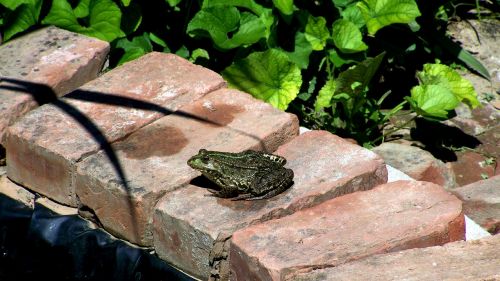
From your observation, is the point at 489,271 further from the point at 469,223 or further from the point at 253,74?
the point at 253,74

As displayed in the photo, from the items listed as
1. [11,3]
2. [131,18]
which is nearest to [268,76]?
[131,18]

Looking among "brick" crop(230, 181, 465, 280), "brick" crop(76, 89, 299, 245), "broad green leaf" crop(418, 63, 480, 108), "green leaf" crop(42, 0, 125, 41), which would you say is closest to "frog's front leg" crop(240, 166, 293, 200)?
"brick" crop(230, 181, 465, 280)

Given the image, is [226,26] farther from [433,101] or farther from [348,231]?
[348,231]

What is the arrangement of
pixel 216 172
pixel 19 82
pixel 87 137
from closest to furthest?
pixel 216 172
pixel 87 137
pixel 19 82

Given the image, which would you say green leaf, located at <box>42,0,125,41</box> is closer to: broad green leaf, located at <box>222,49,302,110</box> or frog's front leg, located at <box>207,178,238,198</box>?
broad green leaf, located at <box>222,49,302,110</box>

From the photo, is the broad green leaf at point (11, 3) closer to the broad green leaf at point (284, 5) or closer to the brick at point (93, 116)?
the brick at point (93, 116)

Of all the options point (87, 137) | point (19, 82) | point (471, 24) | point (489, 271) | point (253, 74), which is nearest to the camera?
point (489, 271)

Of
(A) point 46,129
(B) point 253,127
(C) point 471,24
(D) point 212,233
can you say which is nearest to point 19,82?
(A) point 46,129
